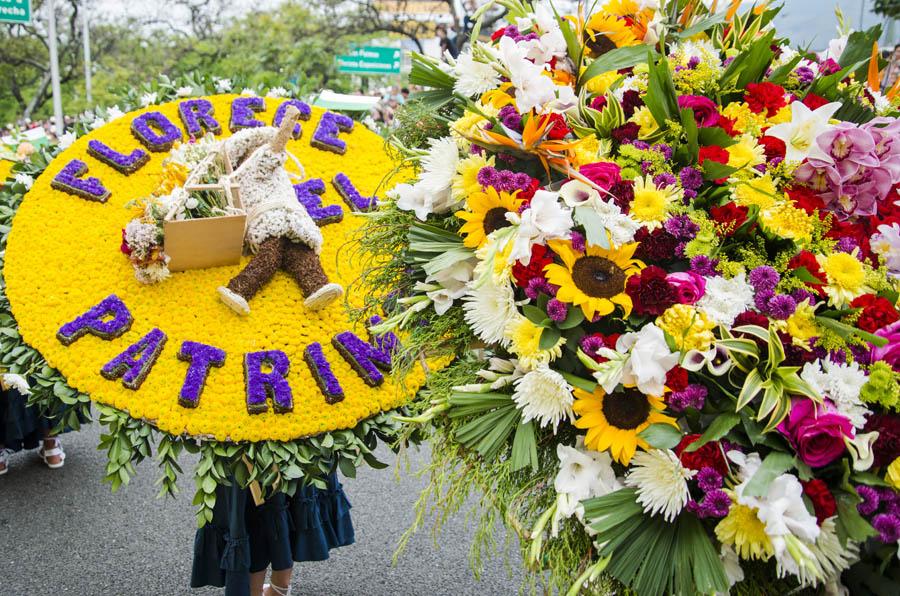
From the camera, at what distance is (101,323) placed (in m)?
2.65

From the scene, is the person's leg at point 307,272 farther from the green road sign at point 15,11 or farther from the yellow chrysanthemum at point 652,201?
the green road sign at point 15,11

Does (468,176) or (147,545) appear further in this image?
(147,545)

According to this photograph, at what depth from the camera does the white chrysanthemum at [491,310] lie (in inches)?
63.5

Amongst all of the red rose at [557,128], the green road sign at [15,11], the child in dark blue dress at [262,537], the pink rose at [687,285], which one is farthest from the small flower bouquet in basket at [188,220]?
the green road sign at [15,11]

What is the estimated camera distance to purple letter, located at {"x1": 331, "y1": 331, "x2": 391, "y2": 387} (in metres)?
2.65

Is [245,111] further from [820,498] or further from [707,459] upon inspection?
[820,498]

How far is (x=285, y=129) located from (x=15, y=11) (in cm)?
717

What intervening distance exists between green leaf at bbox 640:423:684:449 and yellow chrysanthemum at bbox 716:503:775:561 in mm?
146

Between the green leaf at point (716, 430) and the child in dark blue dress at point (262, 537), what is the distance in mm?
1795

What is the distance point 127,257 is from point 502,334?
1.80m

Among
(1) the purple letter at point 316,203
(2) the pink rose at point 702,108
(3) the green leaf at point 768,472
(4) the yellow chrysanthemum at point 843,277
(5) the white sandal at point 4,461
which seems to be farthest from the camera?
(5) the white sandal at point 4,461

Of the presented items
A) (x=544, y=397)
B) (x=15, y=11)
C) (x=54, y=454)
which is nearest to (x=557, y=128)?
(x=544, y=397)

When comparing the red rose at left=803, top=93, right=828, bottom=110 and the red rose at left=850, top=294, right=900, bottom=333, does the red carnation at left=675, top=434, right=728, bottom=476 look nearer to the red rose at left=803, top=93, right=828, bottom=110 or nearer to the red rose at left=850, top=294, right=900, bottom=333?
the red rose at left=850, top=294, right=900, bottom=333

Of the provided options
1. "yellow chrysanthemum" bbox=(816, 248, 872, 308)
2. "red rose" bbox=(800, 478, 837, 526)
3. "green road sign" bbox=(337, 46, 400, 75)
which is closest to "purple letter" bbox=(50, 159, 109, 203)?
"yellow chrysanthemum" bbox=(816, 248, 872, 308)
